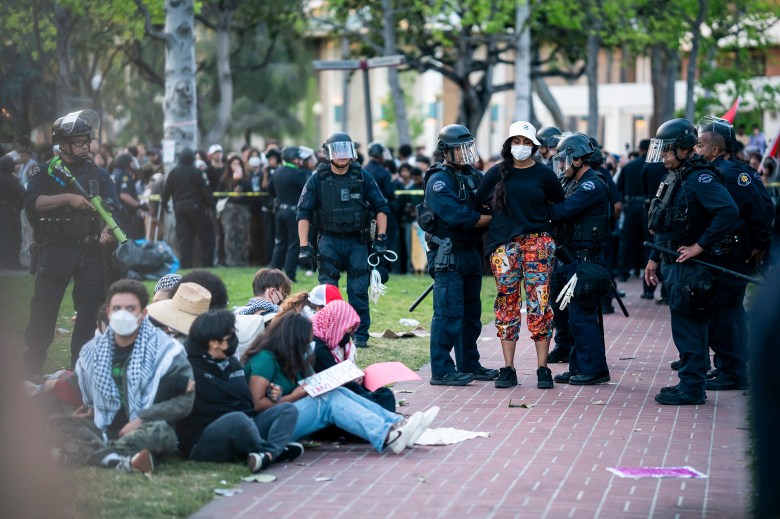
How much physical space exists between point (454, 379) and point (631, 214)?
349 inches

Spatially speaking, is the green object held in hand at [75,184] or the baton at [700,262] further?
the green object held in hand at [75,184]

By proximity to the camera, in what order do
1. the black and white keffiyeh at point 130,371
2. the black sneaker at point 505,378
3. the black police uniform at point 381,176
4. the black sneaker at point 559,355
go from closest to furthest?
1. the black and white keffiyeh at point 130,371
2. the black sneaker at point 505,378
3. the black sneaker at point 559,355
4. the black police uniform at point 381,176

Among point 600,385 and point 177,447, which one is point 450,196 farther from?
point 177,447

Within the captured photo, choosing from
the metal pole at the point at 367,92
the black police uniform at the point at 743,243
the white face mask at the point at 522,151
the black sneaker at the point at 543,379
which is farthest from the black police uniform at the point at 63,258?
the metal pole at the point at 367,92

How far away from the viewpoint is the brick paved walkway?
20.8 feet

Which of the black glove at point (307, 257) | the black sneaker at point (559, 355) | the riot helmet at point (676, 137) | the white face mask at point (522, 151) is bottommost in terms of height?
the black sneaker at point (559, 355)

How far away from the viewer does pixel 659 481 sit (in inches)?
272

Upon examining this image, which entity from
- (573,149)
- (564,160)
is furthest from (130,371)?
(564,160)

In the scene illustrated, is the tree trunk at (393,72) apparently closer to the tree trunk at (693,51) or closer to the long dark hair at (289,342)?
the tree trunk at (693,51)

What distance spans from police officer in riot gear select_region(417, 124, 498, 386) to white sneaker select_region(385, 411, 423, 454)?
104 inches

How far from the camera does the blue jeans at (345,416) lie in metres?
7.63

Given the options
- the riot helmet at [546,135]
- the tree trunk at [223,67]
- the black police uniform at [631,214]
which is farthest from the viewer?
the tree trunk at [223,67]

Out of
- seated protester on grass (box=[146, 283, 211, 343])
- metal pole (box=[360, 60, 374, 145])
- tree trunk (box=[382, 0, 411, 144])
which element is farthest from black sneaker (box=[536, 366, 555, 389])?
tree trunk (box=[382, 0, 411, 144])

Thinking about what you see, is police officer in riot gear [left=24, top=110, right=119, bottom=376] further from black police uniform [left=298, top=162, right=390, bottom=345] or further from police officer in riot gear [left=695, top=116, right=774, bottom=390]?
police officer in riot gear [left=695, top=116, right=774, bottom=390]
